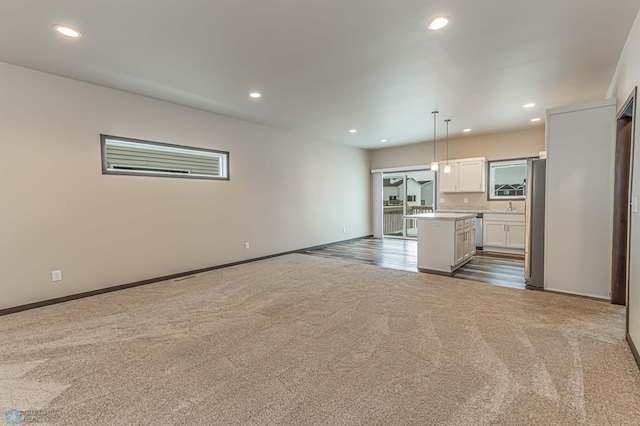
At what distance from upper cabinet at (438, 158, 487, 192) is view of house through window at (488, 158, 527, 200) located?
1.10 ft

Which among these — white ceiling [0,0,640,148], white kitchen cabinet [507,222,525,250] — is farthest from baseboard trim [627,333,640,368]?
white kitchen cabinet [507,222,525,250]

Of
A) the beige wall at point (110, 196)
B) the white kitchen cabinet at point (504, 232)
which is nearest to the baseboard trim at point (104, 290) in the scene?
the beige wall at point (110, 196)

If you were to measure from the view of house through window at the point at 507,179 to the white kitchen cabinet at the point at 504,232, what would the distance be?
770mm

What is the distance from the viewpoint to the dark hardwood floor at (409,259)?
462cm

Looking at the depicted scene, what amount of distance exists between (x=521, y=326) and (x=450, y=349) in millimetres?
965

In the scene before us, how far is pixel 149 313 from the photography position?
3258mm

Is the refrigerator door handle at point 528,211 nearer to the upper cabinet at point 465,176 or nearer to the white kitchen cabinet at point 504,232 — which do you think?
the white kitchen cabinet at point 504,232

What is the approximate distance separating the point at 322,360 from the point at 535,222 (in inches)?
142

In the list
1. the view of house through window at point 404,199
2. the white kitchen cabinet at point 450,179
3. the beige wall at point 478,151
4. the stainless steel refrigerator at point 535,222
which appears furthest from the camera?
the view of house through window at point 404,199

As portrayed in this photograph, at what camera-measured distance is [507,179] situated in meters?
6.93

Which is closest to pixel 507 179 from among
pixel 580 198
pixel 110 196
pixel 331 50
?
pixel 580 198

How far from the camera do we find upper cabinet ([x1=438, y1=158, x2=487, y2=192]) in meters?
6.91

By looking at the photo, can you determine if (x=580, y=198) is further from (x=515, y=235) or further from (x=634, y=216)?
(x=515, y=235)

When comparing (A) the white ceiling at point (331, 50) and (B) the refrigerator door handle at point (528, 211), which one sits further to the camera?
(B) the refrigerator door handle at point (528, 211)
